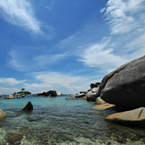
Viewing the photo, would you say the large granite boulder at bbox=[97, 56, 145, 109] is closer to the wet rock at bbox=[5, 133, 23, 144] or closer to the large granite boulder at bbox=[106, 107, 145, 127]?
the large granite boulder at bbox=[106, 107, 145, 127]

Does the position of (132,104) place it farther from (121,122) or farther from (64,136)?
(64,136)

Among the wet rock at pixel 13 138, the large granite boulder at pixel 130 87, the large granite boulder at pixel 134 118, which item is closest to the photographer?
the wet rock at pixel 13 138

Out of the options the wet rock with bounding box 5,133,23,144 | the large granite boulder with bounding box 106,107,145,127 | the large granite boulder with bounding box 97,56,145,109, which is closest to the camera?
the wet rock with bounding box 5,133,23,144

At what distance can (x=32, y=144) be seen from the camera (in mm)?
4188

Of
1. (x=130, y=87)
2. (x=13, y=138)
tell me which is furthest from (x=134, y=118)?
(x=13, y=138)

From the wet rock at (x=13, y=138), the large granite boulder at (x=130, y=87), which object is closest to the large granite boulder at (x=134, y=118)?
the large granite boulder at (x=130, y=87)

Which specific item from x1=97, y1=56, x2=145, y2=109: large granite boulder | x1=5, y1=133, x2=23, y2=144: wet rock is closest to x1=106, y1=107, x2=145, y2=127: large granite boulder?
x1=97, y1=56, x2=145, y2=109: large granite boulder

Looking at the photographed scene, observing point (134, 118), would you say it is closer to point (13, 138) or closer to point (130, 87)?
point (130, 87)

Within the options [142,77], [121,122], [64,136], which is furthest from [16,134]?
[142,77]

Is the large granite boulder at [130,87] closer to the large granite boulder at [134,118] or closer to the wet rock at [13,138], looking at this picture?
the large granite boulder at [134,118]

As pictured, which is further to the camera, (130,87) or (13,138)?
(130,87)

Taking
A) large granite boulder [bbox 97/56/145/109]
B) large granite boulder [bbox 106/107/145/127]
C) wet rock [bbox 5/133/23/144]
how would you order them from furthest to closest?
1. large granite boulder [bbox 97/56/145/109]
2. large granite boulder [bbox 106/107/145/127]
3. wet rock [bbox 5/133/23/144]

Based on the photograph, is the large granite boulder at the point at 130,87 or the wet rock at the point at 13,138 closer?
the wet rock at the point at 13,138

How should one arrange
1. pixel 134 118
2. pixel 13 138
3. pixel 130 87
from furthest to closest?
pixel 130 87 < pixel 134 118 < pixel 13 138
